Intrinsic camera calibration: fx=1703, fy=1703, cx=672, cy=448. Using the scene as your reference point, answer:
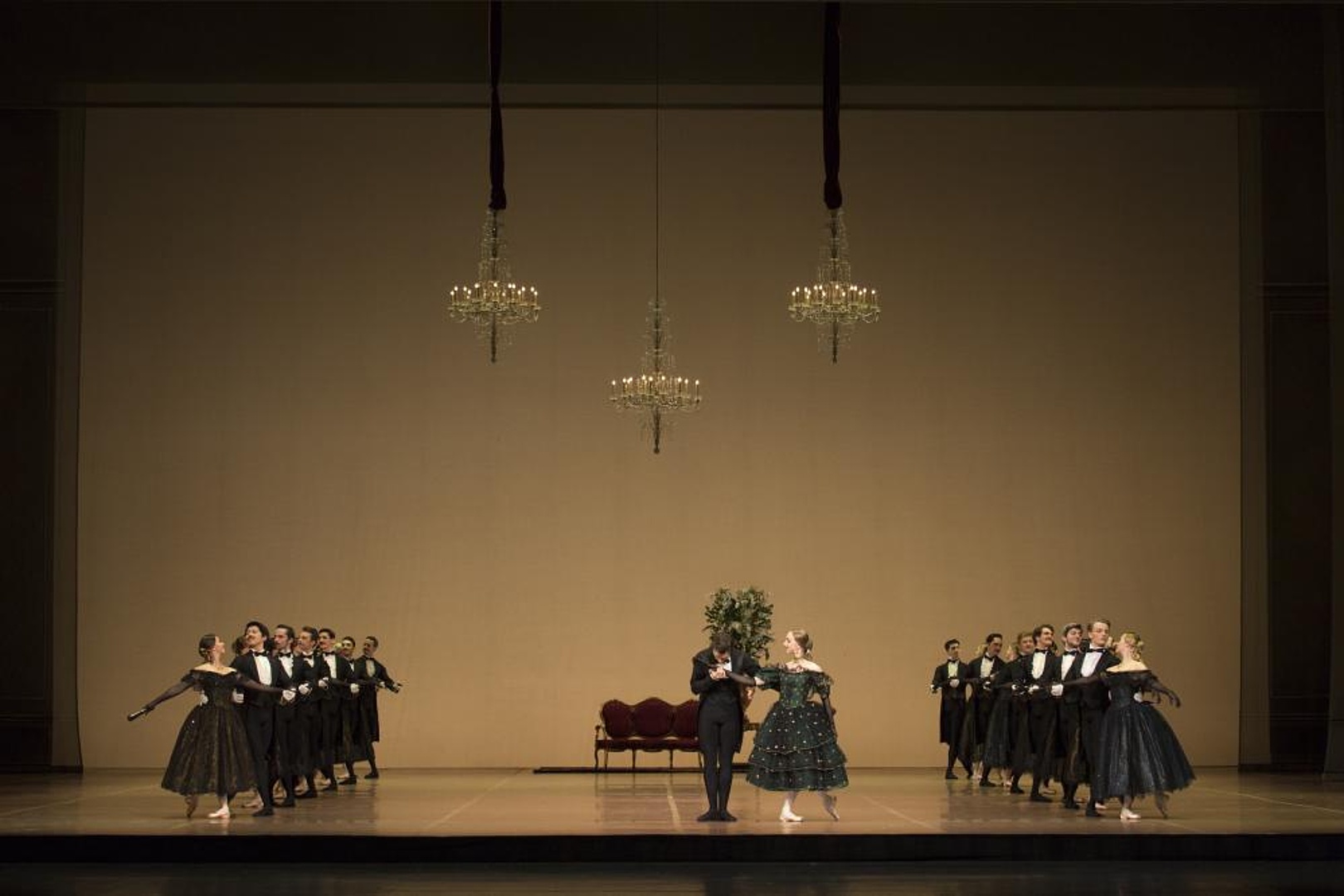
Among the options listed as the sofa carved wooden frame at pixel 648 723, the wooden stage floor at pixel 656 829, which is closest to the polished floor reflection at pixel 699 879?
the wooden stage floor at pixel 656 829

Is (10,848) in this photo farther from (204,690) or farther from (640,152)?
(640,152)

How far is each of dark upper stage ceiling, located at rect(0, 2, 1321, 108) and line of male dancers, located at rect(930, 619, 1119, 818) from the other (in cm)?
633

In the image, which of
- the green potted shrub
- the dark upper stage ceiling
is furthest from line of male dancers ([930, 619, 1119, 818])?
the dark upper stage ceiling

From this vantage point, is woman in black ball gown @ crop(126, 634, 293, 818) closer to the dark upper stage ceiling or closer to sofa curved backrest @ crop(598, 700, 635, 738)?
sofa curved backrest @ crop(598, 700, 635, 738)

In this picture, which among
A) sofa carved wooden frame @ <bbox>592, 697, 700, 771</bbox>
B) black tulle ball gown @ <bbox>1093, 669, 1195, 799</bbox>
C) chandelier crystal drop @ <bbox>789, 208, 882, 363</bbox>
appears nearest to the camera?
black tulle ball gown @ <bbox>1093, 669, 1195, 799</bbox>

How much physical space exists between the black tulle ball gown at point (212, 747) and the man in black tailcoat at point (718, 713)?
115 inches

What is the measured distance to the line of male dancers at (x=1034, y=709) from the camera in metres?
11.6

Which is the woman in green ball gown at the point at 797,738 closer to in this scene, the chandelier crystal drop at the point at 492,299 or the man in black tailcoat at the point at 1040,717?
the man in black tailcoat at the point at 1040,717

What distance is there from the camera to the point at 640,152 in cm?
1800

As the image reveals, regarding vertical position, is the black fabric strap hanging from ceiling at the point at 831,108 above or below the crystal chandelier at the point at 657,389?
above

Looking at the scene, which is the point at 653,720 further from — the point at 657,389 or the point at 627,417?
the point at 627,417

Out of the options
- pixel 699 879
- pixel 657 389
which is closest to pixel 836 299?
pixel 657 389

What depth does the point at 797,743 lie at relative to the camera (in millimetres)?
10367

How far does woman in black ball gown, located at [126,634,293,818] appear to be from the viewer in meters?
10.7
